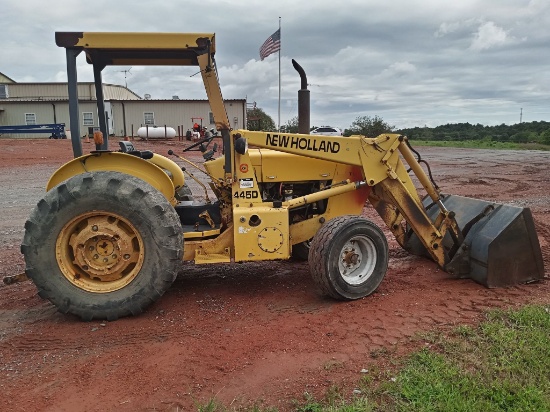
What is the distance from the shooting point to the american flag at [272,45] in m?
16.6

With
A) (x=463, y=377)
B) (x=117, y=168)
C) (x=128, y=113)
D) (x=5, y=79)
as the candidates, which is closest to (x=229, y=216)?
(x=117, y=168)

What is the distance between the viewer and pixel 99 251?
443cm

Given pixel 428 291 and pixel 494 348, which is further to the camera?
pixel 428 291

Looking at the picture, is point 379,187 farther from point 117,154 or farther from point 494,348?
point 117,154

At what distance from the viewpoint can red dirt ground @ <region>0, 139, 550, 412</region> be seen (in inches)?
131

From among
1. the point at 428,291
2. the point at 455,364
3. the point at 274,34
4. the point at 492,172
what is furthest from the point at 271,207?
the point at 492,172

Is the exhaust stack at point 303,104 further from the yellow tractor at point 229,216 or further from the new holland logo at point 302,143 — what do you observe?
the new holland logo at point 302,143

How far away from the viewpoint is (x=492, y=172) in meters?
18.2

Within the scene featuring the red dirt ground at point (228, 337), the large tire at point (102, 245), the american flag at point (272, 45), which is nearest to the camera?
the red dirt ground at point (228, 337)

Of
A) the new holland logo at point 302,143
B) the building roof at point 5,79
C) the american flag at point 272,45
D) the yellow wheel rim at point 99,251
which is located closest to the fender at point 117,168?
the yellow wheel rim at point 99,251

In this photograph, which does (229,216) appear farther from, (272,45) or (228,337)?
(272,45)

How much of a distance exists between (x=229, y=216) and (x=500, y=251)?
2.80 metres

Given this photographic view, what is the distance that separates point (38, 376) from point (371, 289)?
300cm

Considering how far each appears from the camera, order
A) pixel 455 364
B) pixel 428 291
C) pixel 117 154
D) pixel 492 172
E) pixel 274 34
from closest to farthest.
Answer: pixel 455 364 < pixel 117 154 < pixel 428 291 < pixel 274 34 < pixel 492 172
